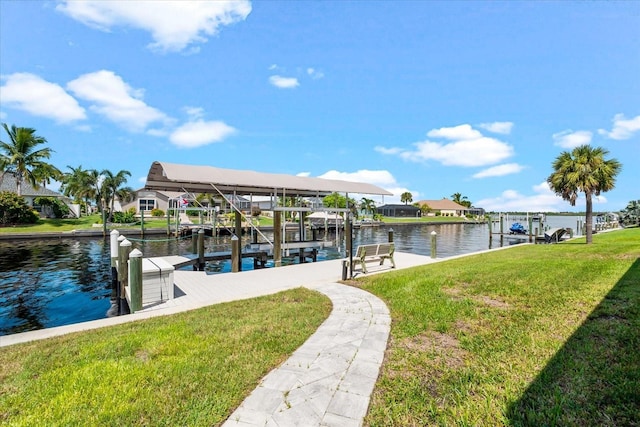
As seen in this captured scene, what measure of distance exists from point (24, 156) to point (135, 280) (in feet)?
156

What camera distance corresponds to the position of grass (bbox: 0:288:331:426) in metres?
3.13

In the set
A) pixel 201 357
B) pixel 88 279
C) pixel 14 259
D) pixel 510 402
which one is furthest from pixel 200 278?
pixel 14 259

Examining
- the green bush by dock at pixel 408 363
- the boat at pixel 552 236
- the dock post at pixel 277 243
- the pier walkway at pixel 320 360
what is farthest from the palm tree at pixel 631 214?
the pier walkway at pixel 320 360

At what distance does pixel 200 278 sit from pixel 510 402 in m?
9.28

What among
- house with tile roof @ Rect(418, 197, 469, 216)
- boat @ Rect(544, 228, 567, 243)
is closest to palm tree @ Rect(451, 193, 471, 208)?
house with tile roof @ Rect(418, 197, 469, 216)

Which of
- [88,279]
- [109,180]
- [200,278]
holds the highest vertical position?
[109,180]

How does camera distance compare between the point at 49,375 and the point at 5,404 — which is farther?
the point at 49,375

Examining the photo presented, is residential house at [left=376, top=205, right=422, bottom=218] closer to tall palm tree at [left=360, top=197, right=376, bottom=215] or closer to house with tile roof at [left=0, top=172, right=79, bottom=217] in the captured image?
tall palm tree at [left=360, top=197, right=376, bottom=215]

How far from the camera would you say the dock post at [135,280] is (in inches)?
282

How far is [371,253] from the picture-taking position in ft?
38.3

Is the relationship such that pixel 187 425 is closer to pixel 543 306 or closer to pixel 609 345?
pixel 609 345

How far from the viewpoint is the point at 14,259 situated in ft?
62.5

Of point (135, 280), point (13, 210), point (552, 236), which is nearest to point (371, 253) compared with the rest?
point (135, 280)

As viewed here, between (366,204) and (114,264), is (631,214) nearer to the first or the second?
(366,204)
